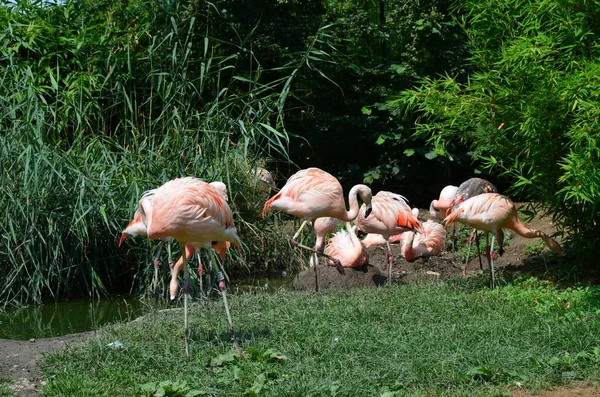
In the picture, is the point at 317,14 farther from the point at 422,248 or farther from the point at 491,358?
the point at 491,358

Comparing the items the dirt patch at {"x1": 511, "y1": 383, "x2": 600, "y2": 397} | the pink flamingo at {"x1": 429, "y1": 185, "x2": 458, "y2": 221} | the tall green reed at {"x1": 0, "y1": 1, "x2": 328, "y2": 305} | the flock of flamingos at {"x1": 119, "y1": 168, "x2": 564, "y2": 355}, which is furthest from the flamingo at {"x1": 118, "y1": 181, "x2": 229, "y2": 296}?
the pink flamingo at {"x1": 429, "y1": 185, "x2": 458, "y2": 221}

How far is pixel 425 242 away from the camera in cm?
909

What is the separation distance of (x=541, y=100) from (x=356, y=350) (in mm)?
2549

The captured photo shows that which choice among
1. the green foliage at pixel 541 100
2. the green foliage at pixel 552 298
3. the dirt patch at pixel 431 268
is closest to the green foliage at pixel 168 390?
the green foliage at pixel 552 298

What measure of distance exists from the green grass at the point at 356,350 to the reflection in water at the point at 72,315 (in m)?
0.86

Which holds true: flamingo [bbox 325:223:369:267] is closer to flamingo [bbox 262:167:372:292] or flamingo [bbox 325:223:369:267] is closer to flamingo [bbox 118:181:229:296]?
flamingo [bbox 262:167:372:292]

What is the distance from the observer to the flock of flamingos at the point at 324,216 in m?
5.34

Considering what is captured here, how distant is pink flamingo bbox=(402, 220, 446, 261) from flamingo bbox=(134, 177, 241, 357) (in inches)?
144

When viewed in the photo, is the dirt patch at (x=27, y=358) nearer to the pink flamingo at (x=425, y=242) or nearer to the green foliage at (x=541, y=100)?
the green foliage at (x=541, y=100)

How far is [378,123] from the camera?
13.4 meters

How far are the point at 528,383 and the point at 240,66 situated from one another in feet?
29.2

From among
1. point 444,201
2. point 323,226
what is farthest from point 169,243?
point 444,201

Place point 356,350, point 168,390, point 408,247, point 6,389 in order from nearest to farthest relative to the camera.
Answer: point 168,390 < point 6,389 < point 356,350 < point 408,247

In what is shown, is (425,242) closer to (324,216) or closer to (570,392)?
(324,216)
